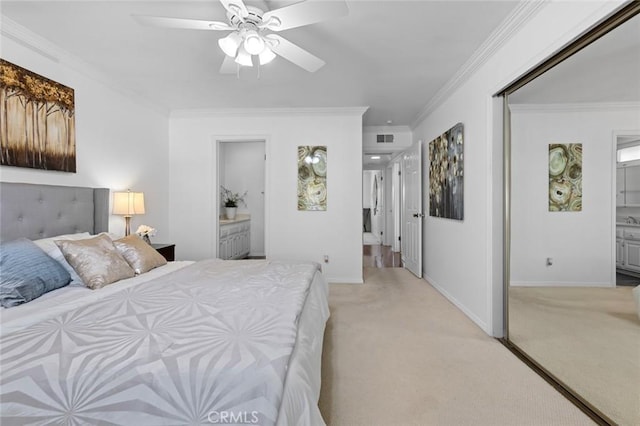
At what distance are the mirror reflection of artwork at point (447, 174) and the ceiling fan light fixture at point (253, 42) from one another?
224cm

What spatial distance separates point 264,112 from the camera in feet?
13.7

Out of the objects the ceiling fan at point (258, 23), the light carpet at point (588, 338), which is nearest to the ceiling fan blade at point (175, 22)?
the ceiling fan at point (258, 23)

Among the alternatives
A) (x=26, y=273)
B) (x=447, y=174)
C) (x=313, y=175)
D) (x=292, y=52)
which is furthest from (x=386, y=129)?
(x=26, y=273)

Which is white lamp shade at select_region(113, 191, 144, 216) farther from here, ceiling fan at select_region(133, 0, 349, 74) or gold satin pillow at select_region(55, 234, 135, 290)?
ceiling fan at select_region(133, 0, 349, 74)

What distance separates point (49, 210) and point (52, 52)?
1.37 meters

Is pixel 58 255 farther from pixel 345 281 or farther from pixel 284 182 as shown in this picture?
pixel 345 281

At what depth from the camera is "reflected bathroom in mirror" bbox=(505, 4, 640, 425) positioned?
1.66 metres

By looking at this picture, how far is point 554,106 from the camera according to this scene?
2303mm

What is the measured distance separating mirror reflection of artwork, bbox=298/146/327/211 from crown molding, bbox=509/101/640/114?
7.87 ft

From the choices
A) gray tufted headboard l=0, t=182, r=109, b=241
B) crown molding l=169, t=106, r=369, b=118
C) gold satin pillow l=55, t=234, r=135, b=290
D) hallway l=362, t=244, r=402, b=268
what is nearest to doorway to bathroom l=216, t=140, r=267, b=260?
crown molding l=169, t=106, r=369, b=118

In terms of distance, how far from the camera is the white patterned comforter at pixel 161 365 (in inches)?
31.4

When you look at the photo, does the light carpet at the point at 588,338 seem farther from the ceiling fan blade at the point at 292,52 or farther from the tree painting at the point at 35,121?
the tree painting at the point at 35,121

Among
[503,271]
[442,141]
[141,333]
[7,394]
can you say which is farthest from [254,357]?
[442,141]

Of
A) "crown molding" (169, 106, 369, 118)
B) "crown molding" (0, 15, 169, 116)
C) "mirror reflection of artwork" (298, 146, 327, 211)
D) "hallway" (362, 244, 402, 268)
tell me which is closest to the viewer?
"crown molding" (0, 15, 169, 116)
